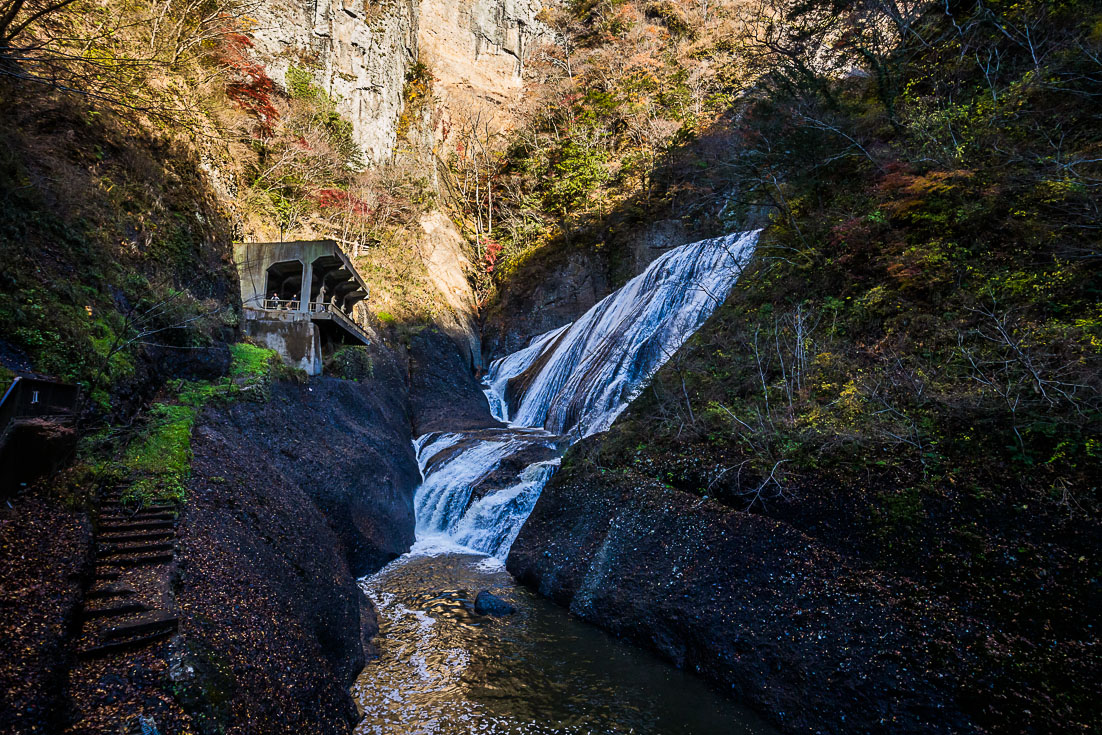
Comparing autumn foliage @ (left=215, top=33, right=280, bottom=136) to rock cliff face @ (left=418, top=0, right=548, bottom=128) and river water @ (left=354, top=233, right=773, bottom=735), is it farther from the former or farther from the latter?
rock cliff face @ (left=418, top=0, right=548, bottom=128)

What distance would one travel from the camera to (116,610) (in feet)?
11.7

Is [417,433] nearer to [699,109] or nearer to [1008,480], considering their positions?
[1008,480]

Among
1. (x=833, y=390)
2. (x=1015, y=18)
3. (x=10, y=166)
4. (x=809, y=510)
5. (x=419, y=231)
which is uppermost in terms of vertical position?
(x=419, y=231)

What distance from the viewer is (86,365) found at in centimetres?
579

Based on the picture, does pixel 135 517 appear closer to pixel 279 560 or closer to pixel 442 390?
pixel 279 560

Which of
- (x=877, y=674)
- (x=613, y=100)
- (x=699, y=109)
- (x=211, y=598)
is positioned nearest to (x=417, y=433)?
(x=211, y=598)

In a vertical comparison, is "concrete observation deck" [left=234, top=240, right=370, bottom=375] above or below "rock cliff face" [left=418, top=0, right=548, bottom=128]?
below

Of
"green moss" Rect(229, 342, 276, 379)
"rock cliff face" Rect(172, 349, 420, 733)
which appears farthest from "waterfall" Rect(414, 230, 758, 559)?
"green moss" Rect(229, 342, 276, 379)

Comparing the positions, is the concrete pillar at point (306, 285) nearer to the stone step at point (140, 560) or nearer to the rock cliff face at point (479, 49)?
the stone step at point (140, 560)

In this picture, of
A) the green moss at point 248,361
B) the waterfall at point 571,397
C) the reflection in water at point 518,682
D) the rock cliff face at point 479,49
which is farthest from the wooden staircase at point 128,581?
the rock cliff face at point 479,49

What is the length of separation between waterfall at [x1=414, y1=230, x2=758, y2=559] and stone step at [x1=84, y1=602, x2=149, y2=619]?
7694mm

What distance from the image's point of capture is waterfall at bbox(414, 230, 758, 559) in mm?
11852

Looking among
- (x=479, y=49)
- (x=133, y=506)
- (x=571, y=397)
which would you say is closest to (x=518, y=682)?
(x=133, y=506)

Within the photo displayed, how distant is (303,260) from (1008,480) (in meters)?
17.7
